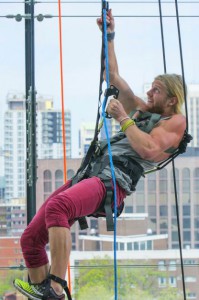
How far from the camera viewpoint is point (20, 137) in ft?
12.0

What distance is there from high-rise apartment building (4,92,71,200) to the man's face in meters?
1.23

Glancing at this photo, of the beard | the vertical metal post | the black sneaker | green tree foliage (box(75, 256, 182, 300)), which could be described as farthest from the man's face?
green tree foliage (box(75, 256, 182, 300))

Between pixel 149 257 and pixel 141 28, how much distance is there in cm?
120

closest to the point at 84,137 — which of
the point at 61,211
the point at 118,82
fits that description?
the point at 118,82

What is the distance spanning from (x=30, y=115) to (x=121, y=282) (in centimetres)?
98

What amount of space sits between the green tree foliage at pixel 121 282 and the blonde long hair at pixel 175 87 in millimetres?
1530

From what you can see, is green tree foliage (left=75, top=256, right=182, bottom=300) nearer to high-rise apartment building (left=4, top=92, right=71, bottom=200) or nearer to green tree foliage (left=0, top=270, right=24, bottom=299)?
green tree foliage (left=0, top=270, right=24, bottom=299)

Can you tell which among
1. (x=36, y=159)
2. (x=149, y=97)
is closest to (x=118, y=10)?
(x=36, y=159)

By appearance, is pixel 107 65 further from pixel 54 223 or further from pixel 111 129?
pixel 111 129

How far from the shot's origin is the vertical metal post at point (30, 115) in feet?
11.7

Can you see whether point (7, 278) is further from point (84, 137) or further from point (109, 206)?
point (109, 206)

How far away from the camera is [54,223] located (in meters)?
2.09

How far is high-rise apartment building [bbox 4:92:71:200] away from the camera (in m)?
3.62

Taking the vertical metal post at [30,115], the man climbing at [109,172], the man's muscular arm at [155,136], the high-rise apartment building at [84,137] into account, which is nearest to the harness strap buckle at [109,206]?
the man climbing at [109,172]
